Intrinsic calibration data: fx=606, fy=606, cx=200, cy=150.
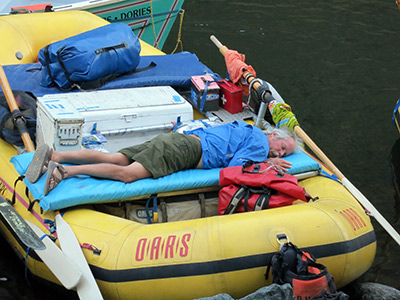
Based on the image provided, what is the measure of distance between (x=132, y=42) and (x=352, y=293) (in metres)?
2.96

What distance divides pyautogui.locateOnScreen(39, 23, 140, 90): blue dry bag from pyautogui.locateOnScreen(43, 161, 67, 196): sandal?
4.99 ft

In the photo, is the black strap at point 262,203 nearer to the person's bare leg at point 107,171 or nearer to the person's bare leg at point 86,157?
the person's bare leg at point 107,171

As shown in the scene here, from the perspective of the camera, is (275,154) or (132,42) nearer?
(275,154)

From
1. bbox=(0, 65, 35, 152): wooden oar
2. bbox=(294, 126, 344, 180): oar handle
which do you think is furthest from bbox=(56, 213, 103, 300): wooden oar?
bbox=(294, 126, 344, 180): oar handle

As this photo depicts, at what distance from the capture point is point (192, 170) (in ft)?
14.1

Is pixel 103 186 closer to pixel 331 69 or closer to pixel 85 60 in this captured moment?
pixel 85 60

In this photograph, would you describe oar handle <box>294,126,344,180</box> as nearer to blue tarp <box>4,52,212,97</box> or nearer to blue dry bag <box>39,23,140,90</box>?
blue tarp <box>4,52,212,97</box>

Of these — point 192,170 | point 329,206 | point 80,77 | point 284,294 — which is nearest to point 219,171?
point 192,170

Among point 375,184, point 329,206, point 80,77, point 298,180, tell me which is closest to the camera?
point 329,206

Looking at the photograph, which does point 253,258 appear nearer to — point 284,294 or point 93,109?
point 284,294

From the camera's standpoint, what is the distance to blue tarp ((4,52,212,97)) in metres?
5.36

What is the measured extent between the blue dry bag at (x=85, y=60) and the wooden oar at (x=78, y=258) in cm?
177

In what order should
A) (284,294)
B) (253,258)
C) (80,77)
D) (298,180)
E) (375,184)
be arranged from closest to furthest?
(284,294), (253,258), (298,180), (80,77), (375,184)

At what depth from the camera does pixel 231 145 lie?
14.5 feet
